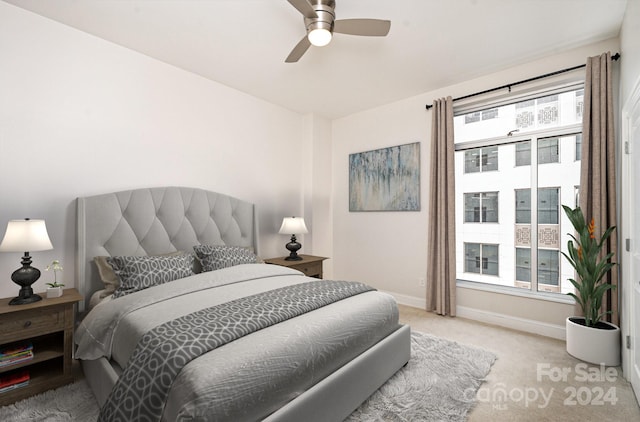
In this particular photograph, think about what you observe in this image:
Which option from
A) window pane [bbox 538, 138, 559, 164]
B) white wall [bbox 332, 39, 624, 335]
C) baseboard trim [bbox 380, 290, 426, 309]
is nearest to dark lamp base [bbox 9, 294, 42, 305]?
white wall [bbox 332, 39, 624, 335]

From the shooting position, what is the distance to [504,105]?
11.1 feet

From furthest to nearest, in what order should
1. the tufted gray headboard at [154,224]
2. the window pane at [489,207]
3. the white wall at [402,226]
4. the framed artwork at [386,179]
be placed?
the framed artwork at [386,179], the window pane at [489,207], the white wall at [402,226], the tufted gray headboard at [154,224]

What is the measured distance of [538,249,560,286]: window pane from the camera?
3115mm

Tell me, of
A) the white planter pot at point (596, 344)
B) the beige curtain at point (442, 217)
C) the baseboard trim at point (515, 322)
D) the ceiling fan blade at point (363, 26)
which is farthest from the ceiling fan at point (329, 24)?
the baseboard trim at point (515, 322)

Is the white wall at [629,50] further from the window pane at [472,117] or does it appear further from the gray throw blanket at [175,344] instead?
the gray throw blanket at [175,344]

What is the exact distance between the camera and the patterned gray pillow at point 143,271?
2.32 metres

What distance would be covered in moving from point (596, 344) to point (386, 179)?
8.73 ft

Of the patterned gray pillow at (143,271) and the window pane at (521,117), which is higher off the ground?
the window pane at (521,117)

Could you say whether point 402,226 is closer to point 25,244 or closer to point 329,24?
point 329,24

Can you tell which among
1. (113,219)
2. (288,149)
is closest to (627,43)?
(288,149)

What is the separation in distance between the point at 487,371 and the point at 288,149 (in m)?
3.42

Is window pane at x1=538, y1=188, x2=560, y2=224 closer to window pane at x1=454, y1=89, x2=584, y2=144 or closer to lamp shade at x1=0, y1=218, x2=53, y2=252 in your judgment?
window pane at x1=454, y1=89, x2=584, y2=144

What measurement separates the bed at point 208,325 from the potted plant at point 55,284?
0.16 meters

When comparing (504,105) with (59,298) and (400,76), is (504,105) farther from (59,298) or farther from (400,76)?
(59,298)
